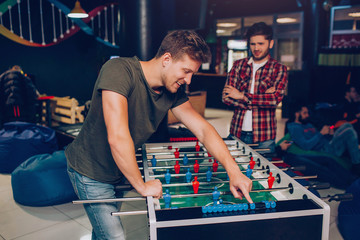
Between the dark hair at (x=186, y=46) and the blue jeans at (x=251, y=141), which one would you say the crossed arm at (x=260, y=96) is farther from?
the dark hair at (x=186, y=46)

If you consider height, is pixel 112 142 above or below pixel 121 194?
above

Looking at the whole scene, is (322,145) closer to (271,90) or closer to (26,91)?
(271,90)

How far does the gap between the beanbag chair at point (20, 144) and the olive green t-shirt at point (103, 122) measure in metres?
2.85

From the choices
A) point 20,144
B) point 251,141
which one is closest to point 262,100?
point 251,141

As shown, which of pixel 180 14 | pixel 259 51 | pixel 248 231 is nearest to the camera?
pixel 248 231

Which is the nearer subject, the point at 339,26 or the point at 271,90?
the point at 271,90

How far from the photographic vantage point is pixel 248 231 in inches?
48.3

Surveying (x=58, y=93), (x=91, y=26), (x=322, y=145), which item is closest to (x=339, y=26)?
(x=322, y=145)

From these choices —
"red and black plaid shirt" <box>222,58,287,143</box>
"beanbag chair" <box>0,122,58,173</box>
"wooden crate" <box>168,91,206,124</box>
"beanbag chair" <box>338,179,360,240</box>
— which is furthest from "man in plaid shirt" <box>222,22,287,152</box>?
"wooden crate" <box>168,91,206,124</box>

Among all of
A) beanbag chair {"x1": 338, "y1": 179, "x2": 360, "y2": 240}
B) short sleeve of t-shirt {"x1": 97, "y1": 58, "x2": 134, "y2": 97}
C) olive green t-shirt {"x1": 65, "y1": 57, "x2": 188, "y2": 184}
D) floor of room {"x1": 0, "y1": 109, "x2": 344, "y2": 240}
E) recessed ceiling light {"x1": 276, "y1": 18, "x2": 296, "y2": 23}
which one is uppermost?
recessed ceiling light {"x1": 276, "y1": 18, "x2": 296, "y2": 23}

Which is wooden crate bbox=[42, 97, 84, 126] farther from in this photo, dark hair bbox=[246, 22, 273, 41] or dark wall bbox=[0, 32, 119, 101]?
dark hair bbox=[246, 22, 273, 41]

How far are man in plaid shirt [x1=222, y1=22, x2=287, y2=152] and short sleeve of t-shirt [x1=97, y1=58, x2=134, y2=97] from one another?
54.0 inches

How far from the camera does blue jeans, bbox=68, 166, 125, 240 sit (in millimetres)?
1576

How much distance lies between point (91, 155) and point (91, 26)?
8855 mm
